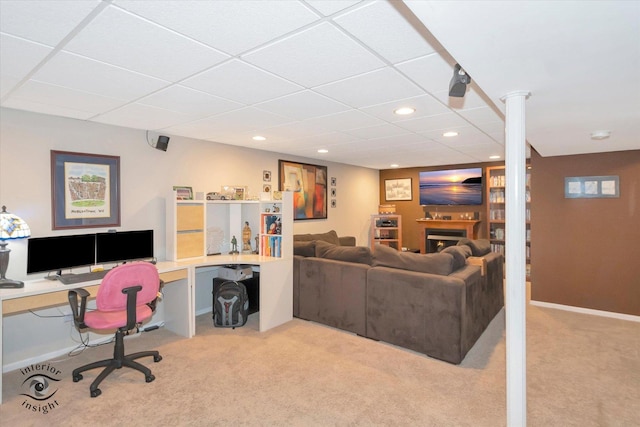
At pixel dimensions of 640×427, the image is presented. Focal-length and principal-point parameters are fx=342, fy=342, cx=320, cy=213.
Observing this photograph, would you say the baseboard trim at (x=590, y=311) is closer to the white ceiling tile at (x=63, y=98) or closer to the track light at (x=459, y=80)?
the track light at (x=459, y=80)

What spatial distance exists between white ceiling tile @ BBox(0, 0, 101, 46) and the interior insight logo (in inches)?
98.0

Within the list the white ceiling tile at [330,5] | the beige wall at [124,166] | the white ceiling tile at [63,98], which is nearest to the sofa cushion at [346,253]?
the beige wall at [124,166]

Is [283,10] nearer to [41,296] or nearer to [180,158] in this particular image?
[41,296]

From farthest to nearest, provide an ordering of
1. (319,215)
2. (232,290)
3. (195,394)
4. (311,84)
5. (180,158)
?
(319,215)
(180,158)
(232,290)
(195,394)
(311,84)

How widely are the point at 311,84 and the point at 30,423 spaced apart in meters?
3.03

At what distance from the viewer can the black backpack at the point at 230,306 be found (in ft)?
13.3

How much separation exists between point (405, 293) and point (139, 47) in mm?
2925

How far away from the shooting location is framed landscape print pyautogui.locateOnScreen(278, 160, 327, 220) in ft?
19.4

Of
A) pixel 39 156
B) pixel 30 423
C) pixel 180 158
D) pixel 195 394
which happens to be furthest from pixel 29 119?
pixel 195 394

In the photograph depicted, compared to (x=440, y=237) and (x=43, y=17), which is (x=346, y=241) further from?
(x=43, y=17)

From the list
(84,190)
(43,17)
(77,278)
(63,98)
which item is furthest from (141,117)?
(43,17)

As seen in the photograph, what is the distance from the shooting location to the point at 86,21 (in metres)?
1.64

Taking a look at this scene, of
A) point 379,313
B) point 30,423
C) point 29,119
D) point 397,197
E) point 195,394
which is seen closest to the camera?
point 30,423

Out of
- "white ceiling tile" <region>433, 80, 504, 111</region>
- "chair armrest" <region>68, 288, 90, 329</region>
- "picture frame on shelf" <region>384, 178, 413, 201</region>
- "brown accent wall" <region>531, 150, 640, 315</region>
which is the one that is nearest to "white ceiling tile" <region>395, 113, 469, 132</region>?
"white ceiling tile" <region>433, 80, 504, 111</region>
